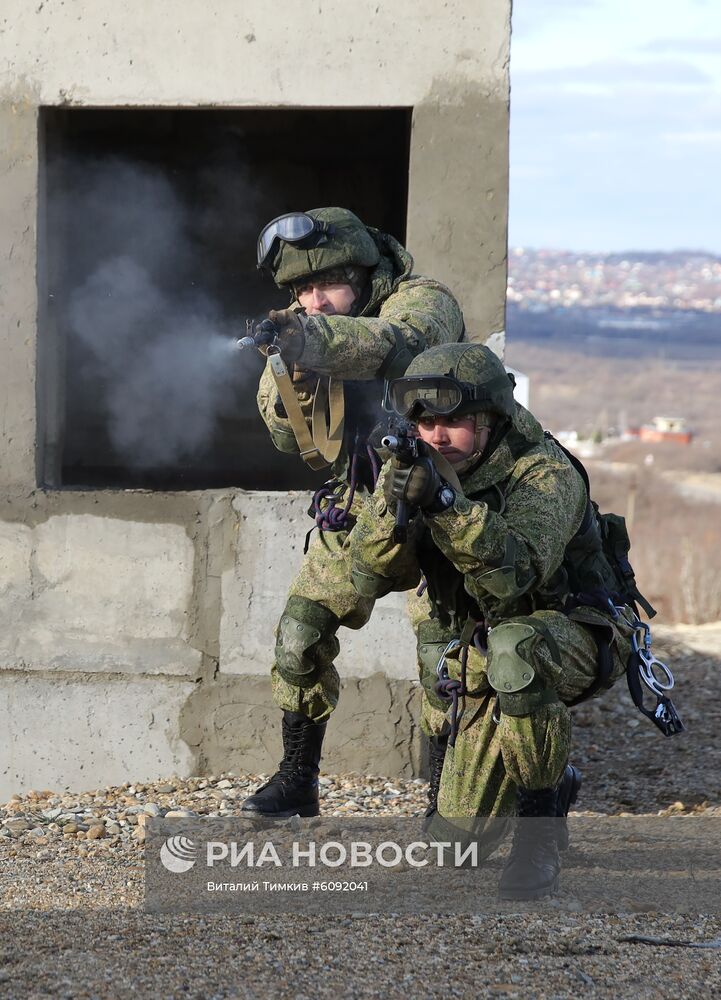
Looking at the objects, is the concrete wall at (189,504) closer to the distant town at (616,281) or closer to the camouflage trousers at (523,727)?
the camouflage trousers at (523,727)

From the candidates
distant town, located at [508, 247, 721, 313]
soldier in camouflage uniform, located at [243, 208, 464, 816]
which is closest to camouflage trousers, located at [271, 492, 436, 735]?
soldier in camouflage uniform, located at [243, 208, 464, 816]

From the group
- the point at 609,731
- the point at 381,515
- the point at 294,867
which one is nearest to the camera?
the point at 381,515

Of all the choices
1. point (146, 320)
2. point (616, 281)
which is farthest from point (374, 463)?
point (616, 281)

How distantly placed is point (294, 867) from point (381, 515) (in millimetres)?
1010

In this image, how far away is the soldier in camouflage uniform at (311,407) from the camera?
381cm

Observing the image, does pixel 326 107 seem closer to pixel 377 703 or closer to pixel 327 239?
pixel 327 239

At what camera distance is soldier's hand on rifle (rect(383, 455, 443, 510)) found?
121 inches

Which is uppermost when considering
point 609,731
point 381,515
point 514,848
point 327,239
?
point 327,239

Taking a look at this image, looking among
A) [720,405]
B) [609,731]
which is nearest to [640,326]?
[720,405]

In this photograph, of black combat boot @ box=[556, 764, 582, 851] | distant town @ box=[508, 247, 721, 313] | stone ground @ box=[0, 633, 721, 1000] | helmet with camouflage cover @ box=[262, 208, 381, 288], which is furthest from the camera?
distant town @ box=[508, 247, 721, 313]

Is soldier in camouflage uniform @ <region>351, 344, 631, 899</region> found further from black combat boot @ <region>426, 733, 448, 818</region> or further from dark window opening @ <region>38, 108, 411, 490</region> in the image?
dark window opening @ <region>38, 108, 411, 490</region>

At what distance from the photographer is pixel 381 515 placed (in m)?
3.38

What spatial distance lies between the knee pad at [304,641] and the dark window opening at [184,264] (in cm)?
291

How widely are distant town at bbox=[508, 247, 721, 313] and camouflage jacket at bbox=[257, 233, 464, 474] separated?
60038 mm
